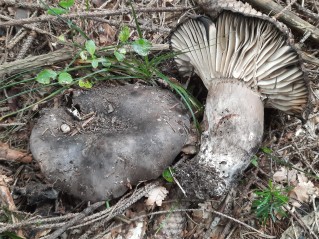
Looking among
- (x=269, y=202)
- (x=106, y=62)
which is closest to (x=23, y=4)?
(x=106, y=62)

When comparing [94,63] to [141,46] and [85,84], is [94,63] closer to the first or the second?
[85,84]

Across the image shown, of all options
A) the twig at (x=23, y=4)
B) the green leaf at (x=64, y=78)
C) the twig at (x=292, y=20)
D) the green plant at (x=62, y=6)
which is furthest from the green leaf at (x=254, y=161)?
the twig at (x=23, y=4)

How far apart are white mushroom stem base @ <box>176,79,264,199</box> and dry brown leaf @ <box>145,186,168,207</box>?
0.53 ft

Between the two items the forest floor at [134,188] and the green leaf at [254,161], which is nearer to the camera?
the forest floor at [134,188]

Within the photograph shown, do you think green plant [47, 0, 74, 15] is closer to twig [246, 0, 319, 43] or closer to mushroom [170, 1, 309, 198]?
mushroom [170, 1, 309, 198]

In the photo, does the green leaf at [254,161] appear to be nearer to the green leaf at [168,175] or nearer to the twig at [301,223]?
the twig at [301,223]

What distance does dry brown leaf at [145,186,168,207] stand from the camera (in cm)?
264

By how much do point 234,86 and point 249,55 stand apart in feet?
0.82

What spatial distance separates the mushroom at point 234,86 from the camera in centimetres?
257

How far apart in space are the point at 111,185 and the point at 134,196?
0.62 ft

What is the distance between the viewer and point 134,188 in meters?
2.70

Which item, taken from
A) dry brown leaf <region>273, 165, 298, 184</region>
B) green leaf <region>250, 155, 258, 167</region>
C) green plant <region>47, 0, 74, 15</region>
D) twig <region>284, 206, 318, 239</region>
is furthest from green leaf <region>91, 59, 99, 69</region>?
twig <region>284, 206, 318, 239</region>

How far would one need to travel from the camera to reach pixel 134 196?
2615mm

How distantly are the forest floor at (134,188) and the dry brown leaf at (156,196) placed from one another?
4 centimetres
